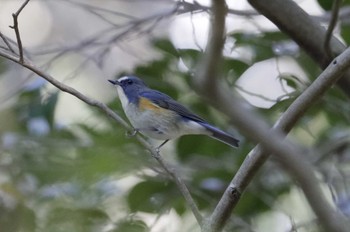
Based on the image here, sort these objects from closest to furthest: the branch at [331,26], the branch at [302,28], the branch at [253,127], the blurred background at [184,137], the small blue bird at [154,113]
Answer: the branch at [253,127], the branch at [331,26], the branch at [302,28], the blurred background at [184,137], the small blue bird at [154,113]

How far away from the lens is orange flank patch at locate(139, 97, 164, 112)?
10.9ft

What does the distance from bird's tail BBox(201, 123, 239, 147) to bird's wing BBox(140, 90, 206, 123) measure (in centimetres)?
9

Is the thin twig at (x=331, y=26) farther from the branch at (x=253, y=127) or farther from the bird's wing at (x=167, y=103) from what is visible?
the bird's wing at (x=167, y=103)

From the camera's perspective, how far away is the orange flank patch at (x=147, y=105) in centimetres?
333

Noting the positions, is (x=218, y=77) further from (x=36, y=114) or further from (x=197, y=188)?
(x=36, y=114)

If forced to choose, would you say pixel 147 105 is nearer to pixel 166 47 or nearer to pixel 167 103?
pixel 167 103

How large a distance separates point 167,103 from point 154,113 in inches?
4.1

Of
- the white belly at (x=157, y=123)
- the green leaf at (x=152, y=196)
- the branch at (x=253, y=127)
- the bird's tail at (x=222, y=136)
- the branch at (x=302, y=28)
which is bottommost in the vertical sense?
the green leaf at (x=152, y=196)

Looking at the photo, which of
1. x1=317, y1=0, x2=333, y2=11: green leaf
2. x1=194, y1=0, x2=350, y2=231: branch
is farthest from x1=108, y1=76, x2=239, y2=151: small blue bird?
x1=194, y1=0, x2=350, y2=231: branch

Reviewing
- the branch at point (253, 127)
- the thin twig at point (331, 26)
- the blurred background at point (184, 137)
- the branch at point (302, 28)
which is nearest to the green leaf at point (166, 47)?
the blurred background at point (184, 137)

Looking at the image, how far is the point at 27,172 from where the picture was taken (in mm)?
2777

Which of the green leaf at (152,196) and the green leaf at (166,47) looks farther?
the green leaf at (166,47)

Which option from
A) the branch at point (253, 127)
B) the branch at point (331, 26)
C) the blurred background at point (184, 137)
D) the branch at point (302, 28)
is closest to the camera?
the branch at point (253, 127)

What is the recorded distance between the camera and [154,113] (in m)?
3.32
